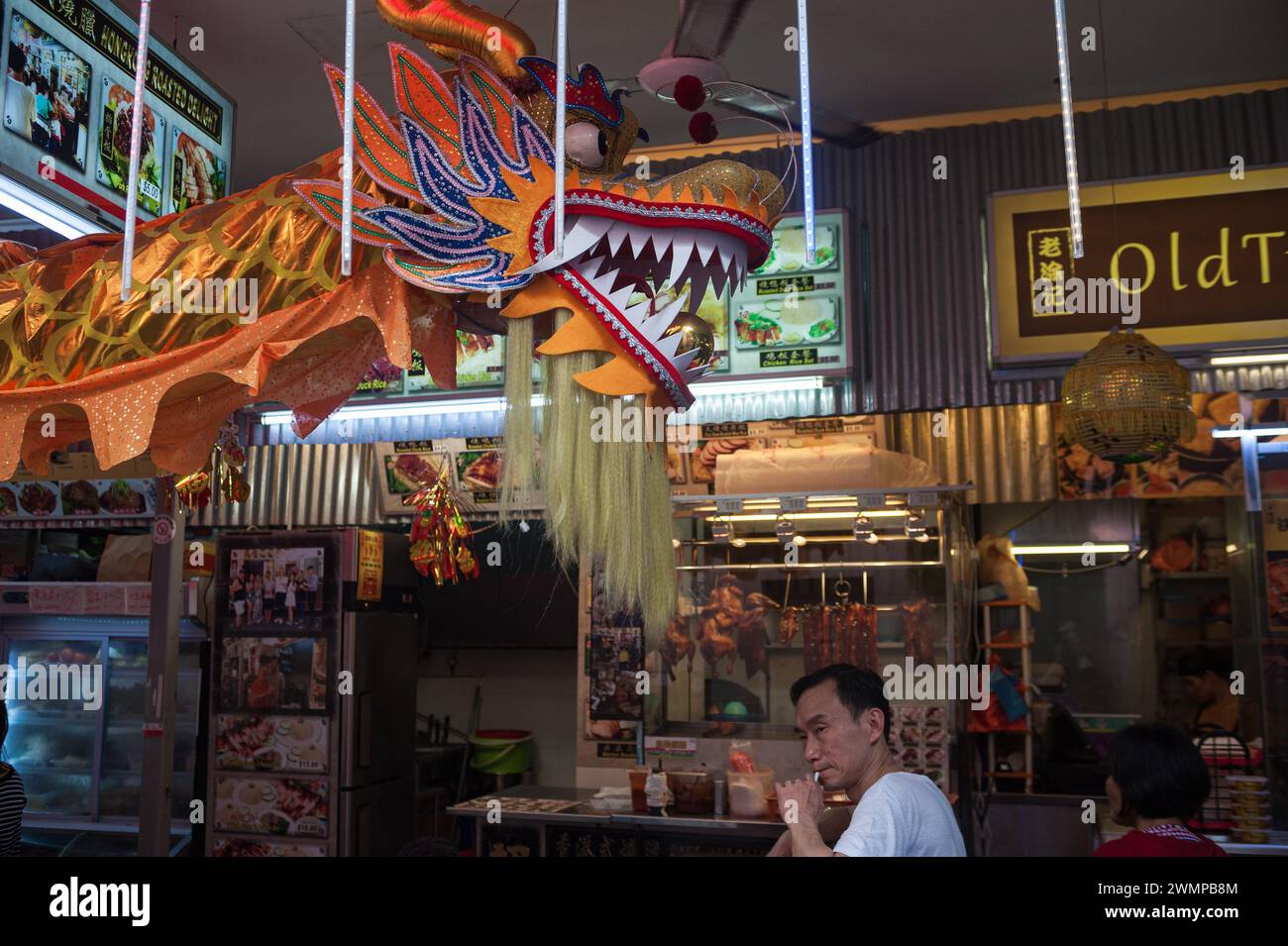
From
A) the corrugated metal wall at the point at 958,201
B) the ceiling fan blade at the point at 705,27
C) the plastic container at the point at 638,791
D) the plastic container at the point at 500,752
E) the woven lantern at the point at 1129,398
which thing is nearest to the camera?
the ceiling fan blade at the point at 705,27

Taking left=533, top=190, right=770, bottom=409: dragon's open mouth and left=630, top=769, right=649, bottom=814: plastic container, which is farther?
left=630, top=769, right=649, bottom=814: plastic container

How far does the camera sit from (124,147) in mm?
3746

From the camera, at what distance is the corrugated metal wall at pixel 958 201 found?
507cm

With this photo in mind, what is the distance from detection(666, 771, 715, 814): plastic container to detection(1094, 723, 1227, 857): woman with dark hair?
2933 mm

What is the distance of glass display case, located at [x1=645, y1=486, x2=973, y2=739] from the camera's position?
619 cm

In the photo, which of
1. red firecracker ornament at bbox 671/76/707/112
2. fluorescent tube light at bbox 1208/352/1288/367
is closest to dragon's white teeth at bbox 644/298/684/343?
red firecracker ornament at bbox 671/76/707/112

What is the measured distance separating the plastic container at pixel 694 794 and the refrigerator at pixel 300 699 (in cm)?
259

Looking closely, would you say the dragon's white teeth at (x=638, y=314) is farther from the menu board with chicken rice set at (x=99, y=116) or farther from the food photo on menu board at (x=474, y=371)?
the food photo on menu board at (x=474, y=371)

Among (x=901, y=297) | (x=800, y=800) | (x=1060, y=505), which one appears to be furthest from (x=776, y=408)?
(x=1060, y=505)

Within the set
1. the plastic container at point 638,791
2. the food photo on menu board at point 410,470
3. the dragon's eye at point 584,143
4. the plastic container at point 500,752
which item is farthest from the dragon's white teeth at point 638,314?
the plastic container at point 500,752

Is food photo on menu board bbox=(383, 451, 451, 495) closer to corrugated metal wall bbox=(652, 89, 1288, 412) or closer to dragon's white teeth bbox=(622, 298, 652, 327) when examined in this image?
corrugated metal wall bbox=(652, 89, 1288, 412)

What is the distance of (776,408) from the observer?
5.71 meters
